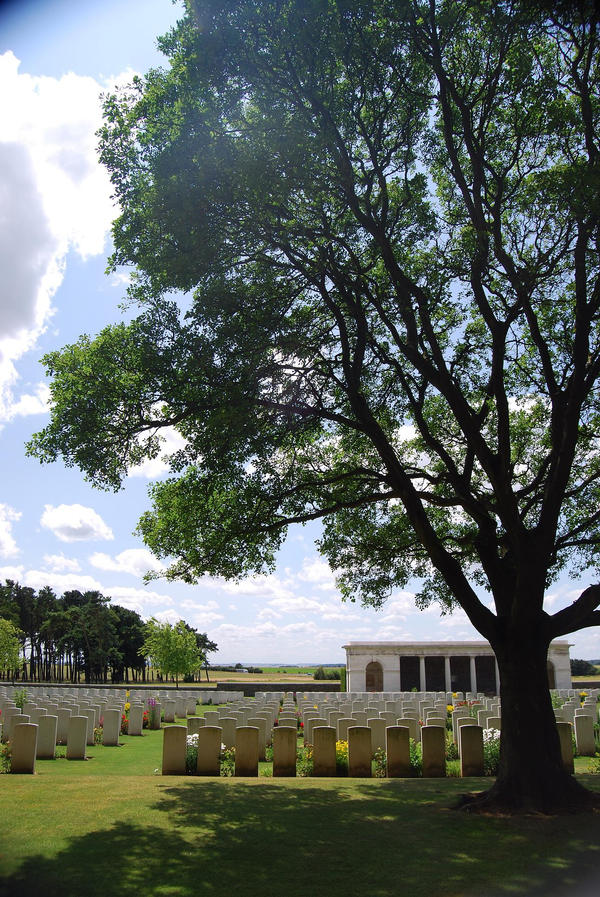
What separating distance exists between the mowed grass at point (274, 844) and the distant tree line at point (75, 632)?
232 feet

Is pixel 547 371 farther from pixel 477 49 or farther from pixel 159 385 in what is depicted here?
pixel 159 385

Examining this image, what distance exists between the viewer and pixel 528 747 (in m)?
9.16

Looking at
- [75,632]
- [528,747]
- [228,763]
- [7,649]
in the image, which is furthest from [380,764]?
[75,632]

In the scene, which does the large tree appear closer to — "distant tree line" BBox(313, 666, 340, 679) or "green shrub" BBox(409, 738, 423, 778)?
"green shrub" BBox(409, 738, 423, 778)

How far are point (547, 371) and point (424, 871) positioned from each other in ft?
22.9

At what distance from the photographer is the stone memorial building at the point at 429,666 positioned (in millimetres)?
42406

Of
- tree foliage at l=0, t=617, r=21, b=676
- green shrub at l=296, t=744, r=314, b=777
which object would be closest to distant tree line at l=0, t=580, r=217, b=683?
tree foliage at l=0, t=617, r=21, b=676

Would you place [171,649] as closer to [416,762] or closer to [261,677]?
[261,677]

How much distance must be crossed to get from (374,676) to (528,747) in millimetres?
36054

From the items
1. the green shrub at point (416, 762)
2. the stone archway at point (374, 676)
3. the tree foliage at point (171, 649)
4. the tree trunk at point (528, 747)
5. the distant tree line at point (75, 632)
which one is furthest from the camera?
the distant tree line at point (75, 632)

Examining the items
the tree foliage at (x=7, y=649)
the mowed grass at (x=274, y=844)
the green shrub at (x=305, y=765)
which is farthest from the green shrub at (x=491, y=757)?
the tree foliage at (x=7, y=649)

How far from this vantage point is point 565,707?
65.1 ft

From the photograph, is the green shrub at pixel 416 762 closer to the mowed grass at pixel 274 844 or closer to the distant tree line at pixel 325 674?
the mowed grass at pixel 274 844

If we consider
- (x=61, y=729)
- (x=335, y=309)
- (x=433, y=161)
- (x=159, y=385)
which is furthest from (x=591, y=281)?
(x=61, y=729)
